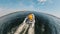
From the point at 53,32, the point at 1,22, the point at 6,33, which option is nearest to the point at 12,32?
the point at 6,33

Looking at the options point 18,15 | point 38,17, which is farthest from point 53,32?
point 18,15

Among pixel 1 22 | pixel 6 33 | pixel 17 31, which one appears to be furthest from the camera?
pixel 1 22

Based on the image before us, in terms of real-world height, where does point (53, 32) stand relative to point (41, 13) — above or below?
below

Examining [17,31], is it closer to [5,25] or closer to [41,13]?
[5,25]

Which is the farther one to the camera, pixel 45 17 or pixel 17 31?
pixel 45 17

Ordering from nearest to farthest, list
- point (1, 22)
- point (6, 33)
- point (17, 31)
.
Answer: point (17, 31) < point (6, 33) < point (1, 22)

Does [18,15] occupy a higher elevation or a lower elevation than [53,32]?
higher

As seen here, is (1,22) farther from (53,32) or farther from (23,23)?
(53,32)

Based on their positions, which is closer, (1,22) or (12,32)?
(12,32)
